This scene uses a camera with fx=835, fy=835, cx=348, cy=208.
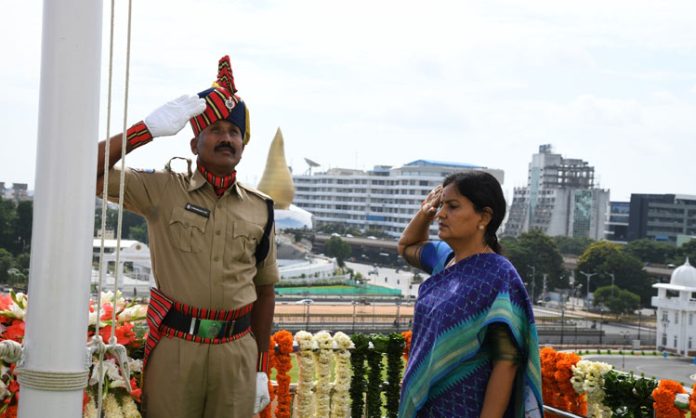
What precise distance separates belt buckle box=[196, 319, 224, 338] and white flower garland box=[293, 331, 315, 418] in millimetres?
1378

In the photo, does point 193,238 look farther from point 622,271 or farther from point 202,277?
point 622,271

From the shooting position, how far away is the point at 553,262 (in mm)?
36719

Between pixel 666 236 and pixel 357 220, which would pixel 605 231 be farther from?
pixel 357 220

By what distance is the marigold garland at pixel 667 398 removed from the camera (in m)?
3.04

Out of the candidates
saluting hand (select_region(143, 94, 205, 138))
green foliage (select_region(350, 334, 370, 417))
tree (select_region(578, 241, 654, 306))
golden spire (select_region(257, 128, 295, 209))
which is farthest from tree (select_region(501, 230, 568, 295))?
saluting hand (select_region(143, 94, 205, 138))

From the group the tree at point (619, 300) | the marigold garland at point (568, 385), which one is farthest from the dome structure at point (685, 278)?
the marigold garland at point (568, 385)

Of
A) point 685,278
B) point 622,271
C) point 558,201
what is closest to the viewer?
point 685,278

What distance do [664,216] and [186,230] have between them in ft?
183

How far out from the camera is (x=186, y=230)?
6.98 feet

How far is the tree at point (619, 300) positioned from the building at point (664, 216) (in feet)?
73.9

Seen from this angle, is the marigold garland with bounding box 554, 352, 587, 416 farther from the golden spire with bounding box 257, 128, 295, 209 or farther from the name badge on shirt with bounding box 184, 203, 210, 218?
the golden spire with bounding box 257, 128, 295, 209

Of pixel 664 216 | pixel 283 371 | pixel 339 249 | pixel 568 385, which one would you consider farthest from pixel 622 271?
pixel 283 371

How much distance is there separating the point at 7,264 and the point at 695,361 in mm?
19161

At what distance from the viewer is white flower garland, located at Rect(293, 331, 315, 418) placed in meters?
3.49
